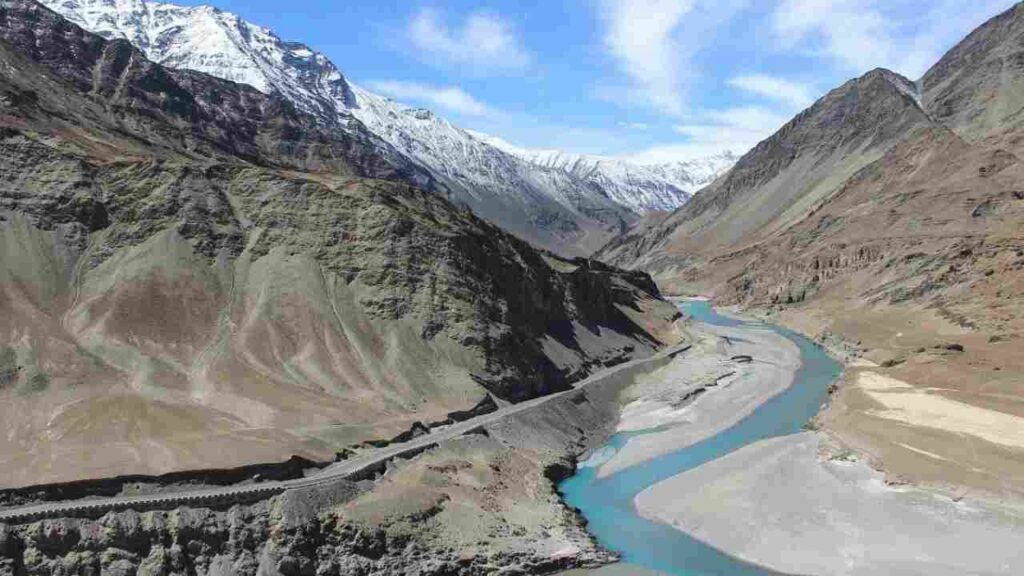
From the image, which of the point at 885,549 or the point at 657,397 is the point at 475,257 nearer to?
the point at 657,397


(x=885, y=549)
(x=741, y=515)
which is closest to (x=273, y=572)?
(x=741, y=515)

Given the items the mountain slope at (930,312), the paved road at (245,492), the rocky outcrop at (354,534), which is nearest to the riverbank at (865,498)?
the mountain slope at (930,312)

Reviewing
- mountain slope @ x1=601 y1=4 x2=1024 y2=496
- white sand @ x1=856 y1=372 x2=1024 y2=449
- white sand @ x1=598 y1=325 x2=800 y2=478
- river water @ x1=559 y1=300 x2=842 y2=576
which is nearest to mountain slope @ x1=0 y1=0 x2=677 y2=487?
white sand @ x1=598 y1=325 x2=800 y2=478

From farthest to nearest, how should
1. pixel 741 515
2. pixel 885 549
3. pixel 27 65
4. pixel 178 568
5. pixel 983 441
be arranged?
pixel 27 65 → pixel 983 441 → pixel 741 515 → pixel 885 549 → pixel 178 568

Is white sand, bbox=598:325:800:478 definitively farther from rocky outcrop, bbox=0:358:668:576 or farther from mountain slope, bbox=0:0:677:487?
rocky outcrop, bbox=0:358:668:576

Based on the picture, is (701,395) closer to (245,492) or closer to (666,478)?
(666,478)

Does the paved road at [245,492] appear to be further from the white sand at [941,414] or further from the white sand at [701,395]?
the white sand at [941,414]

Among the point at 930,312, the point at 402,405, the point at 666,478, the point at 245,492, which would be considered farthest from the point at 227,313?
the point at 930,312
